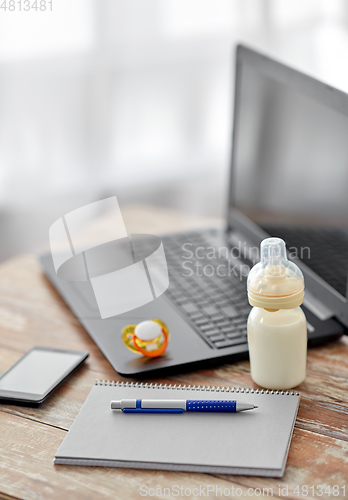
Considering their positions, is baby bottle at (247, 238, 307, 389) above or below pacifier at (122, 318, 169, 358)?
above

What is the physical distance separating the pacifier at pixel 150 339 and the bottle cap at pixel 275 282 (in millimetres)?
153

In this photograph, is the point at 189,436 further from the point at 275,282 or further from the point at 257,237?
the point at 257,237

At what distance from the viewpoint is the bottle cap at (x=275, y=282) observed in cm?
67

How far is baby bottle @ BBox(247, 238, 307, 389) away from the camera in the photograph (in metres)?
0.67

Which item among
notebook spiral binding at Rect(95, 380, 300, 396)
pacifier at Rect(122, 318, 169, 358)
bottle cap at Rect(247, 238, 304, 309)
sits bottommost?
notebook spiral binding at Rect(95, 380, 300, 396)

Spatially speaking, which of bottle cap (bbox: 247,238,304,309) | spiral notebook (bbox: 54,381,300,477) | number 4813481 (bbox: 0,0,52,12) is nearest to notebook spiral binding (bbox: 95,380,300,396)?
spiral notebook (bbox: 54,381,300,477)

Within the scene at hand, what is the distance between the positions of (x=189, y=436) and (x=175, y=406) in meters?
0.05

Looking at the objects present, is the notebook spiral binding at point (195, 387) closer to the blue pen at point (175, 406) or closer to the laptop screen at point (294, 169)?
the blue pen at point (175, 406)

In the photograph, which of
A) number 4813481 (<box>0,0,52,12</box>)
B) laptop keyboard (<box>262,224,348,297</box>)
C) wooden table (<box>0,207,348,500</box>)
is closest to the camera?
wooden table (<box>0,207,348,500</box>)

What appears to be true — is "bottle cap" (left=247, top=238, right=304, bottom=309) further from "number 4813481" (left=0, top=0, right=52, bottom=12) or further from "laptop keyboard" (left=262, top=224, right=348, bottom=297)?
"number 4813481" (left=0, top=0, right=52, bottom=12)

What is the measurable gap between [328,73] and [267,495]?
1.80 metres

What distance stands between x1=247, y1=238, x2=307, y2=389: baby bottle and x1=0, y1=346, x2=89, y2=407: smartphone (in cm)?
26

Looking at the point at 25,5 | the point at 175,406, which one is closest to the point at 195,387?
the point at 175,406

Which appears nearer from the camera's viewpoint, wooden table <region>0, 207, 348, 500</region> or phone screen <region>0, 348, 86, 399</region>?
wooden table <region>0, 207, 348, 500</region>
